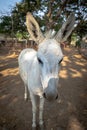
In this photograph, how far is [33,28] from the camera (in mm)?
3020

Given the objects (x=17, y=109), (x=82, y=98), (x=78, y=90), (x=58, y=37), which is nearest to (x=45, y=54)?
(x=58, y=37)

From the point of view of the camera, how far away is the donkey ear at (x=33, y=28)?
295cm

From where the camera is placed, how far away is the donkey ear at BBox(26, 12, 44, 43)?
2952 millimetres

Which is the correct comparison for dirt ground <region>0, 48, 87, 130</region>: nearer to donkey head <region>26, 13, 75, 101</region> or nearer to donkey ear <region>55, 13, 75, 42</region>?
donkey head <region>26, 13, 75, 101</region>

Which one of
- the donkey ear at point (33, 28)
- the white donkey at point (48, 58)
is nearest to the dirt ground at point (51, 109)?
the white donkey at point (48, 58)

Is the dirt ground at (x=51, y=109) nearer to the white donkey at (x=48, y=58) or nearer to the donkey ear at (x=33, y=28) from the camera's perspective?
the white donkey at (x=48, y=58)

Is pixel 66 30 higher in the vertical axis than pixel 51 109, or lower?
higher

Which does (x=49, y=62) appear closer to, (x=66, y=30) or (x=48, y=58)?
(x=48, y=58)

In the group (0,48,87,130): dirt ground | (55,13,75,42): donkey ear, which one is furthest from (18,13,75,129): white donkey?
(0,48,87,130): dirt ground

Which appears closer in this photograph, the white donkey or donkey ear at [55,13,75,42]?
the white donkey

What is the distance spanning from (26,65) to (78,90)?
2810mm

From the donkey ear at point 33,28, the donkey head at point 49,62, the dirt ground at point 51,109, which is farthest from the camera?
the dirt ground at point 51,109

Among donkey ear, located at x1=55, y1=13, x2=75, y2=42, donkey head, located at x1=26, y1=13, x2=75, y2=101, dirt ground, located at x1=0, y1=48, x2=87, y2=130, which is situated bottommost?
dirt ground, located at x1=0, y1=48, x2=87, y2=130

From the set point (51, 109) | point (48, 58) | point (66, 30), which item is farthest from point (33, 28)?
point (51, 109)
